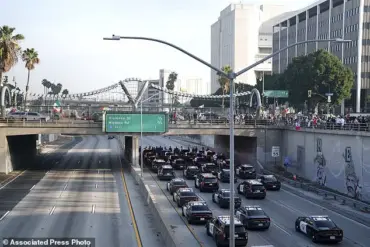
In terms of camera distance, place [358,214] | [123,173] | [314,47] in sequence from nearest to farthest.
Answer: [358,214] < [123,173] < [314,47]

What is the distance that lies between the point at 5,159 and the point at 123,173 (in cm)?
1408

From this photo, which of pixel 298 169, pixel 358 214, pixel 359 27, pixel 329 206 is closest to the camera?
pixel 358 214

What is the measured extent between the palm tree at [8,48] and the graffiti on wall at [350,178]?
4264 cm

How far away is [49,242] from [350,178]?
88.0 ft

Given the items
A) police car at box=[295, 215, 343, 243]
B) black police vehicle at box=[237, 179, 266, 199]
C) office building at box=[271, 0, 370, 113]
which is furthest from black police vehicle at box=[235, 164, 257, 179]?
office building at box=[271, 0, 370, 113]

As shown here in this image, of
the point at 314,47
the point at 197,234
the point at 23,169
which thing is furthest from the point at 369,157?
the point at 314,47

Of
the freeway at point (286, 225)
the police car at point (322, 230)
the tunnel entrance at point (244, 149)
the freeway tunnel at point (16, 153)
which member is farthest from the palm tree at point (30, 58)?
the police car at point (322, 230)

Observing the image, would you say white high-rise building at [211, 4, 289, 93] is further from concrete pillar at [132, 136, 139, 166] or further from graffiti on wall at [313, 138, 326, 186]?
graffiti on wall at [313, 138, 326, 186]

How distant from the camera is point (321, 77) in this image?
7819 cm

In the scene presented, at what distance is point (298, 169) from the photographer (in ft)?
187

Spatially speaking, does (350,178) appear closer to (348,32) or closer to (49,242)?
(49,242)

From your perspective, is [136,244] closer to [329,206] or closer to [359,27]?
[329,206]

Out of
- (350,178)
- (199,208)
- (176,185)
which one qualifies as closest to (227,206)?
(199,208)

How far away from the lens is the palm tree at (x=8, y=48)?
62312mm
